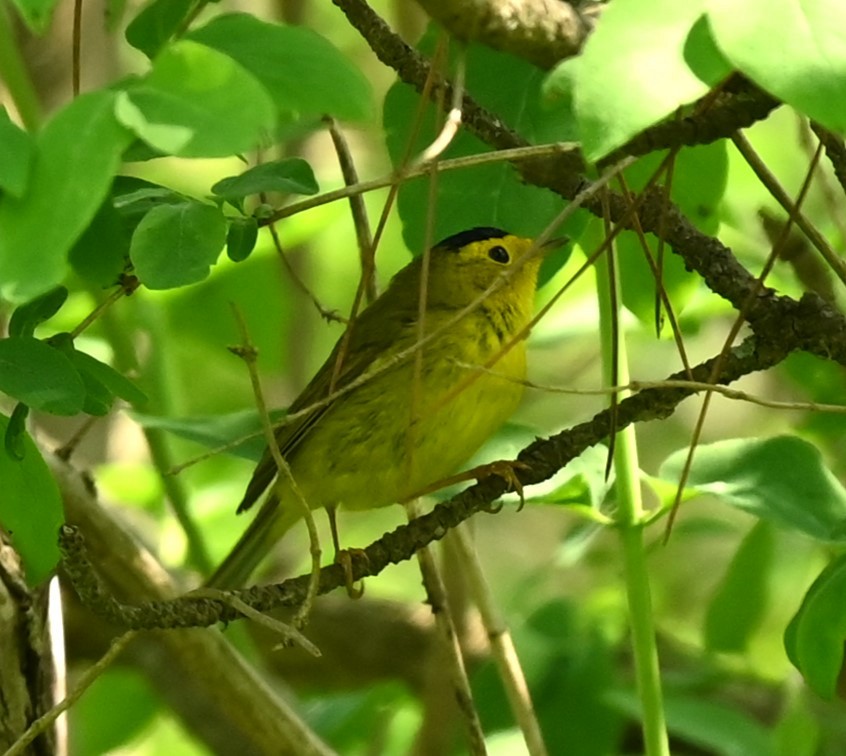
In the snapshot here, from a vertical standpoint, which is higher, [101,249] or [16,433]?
[101,249]

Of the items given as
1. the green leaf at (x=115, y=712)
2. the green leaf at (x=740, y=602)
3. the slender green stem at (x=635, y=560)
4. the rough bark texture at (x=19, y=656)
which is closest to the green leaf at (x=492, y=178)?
the slender green stem at (x=635, y=560)

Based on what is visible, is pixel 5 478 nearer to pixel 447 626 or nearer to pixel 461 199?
pixel 461 199

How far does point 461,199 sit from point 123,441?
6.71 ft

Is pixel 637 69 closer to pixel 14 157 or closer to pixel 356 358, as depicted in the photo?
pixel 14 157

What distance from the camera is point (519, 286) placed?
7.54ft

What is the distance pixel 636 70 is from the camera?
79cm

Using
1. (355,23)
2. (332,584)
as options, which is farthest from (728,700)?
(355,23)

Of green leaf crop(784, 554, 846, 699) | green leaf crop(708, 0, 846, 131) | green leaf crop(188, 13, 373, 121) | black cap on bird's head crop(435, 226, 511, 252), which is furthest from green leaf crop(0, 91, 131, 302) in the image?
black cap on bird's head crop(435, 226, 511, 252)

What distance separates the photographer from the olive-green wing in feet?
7.11

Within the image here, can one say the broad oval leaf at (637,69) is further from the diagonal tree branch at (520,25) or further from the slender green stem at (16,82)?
the slender green stem at (16,82)

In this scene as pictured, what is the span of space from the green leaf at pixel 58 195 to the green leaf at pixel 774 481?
86cm

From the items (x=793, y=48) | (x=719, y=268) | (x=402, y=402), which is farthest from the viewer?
(x=402, y=402)

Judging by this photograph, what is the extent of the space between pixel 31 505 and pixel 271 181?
37 centimetres

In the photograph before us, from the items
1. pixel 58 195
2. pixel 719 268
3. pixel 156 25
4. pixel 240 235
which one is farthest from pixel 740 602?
pixel 58 195
